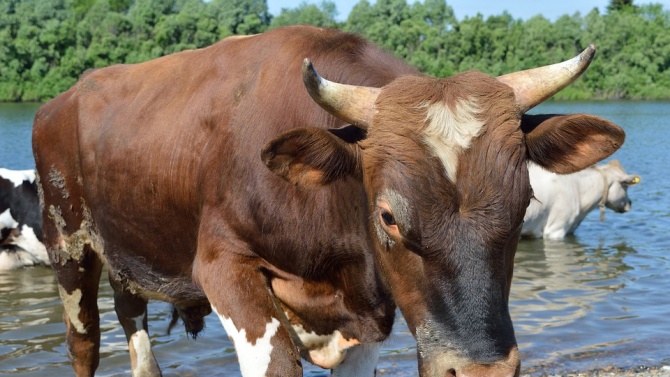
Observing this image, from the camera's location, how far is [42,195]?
6547 mm

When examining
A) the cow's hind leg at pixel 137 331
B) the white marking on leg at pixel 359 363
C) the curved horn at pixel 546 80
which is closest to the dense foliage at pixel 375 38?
the cow's hind leg at pixel 137 331

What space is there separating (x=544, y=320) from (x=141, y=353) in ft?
15.4

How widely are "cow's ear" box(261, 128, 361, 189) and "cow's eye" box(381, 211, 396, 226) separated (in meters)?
0.35

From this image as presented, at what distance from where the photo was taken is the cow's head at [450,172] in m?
3.33

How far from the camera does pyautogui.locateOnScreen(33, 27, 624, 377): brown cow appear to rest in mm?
3408

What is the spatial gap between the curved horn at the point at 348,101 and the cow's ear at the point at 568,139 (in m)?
0.66

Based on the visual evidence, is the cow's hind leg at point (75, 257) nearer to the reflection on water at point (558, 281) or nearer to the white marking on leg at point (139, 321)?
the white marking on leg at point (139, 321)

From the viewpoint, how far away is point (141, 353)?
262 inches

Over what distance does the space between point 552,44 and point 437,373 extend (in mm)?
78366

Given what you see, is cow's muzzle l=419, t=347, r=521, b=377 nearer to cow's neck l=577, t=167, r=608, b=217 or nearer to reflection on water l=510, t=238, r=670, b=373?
reflection on water l=510, t=238, r=670, b=373

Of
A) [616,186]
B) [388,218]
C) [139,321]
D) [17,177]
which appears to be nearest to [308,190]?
[388,218]

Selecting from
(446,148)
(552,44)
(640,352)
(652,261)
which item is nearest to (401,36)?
Result: (552,44)

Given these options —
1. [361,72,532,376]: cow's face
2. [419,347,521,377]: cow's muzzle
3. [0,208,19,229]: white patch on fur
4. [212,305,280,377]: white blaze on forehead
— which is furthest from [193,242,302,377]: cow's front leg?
[0,208,19,229]: white patch on fur

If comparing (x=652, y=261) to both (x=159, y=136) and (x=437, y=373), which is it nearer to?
(x=159, y=136)
